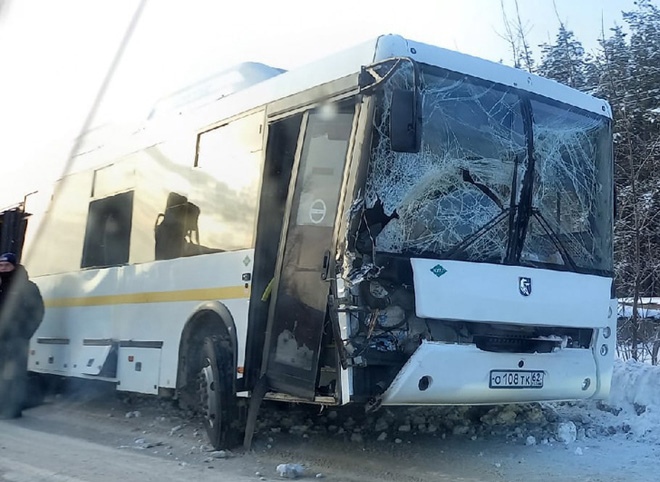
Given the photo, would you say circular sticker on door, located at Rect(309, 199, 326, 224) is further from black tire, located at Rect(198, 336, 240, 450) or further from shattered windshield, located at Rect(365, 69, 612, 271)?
black tire, located at Rect(198, 336, 240, 450)

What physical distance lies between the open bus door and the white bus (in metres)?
0.02

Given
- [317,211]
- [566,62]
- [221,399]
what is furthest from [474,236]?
[566,62]

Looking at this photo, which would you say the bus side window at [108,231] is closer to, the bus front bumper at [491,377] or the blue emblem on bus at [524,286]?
the bus front bumper at [491,377]

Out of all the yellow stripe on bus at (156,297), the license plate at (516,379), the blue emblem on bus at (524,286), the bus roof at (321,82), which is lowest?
the license plate at (516,379)

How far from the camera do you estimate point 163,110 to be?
9.73 m

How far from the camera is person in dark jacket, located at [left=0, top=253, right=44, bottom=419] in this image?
1035 centimetres

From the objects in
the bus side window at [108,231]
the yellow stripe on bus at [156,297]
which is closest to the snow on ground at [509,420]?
the yellow stripe on bus at [156,297]

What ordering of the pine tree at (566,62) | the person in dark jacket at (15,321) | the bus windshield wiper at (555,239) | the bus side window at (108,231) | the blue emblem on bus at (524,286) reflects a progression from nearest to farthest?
1. the blue emblem on bus at (524,286)
2. the bus windshield wiper at (555,239)
3. the bus side window at (108,231)
4. the person in dark jacket at (15,321)
5. the pine tree at (566,62)

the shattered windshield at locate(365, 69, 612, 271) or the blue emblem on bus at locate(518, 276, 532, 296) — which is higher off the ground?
the shattered windshield at locate(365, 69, 612, 271)

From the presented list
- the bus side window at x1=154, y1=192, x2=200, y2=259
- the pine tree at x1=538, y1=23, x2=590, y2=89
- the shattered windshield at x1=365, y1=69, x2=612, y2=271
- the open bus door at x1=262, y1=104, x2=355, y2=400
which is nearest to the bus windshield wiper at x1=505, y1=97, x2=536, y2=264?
the shattered windshield at x1=365, y1=69, x2=612, y2=271

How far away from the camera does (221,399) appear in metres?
7.04

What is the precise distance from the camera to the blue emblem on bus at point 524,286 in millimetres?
6109

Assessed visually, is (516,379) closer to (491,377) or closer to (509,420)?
(491,377)

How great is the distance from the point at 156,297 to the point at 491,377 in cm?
396
